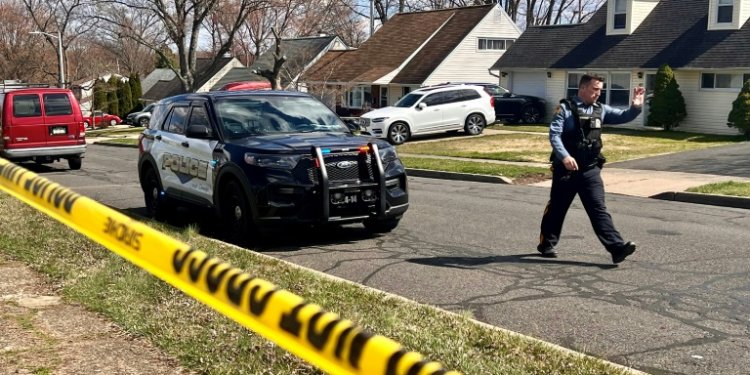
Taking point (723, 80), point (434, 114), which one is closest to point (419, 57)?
point (434, 114)

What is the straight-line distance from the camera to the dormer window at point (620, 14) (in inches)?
1280

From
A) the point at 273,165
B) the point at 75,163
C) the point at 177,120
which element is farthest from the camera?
the point at 75,163

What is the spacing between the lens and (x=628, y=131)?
29062 mm

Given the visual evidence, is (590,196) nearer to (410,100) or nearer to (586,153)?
(586,153)

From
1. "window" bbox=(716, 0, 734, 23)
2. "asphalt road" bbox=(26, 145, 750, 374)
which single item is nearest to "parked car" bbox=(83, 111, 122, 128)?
"window" bbox=(716, 0, 734, 23)

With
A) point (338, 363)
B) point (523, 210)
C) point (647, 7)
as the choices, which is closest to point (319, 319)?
point (338, 363)

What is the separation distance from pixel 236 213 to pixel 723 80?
22.6m

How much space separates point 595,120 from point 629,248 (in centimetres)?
122

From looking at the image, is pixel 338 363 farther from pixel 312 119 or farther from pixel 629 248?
pixel 312 119

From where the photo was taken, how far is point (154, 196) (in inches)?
451

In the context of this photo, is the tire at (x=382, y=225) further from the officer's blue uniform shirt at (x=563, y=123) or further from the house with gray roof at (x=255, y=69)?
the house with gray roof at (x=255, y=69)

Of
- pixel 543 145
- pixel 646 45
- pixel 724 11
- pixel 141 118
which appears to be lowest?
pixel 141 118

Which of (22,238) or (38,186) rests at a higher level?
(38,186)

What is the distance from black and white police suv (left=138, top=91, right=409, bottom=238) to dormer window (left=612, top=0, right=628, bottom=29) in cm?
2477
